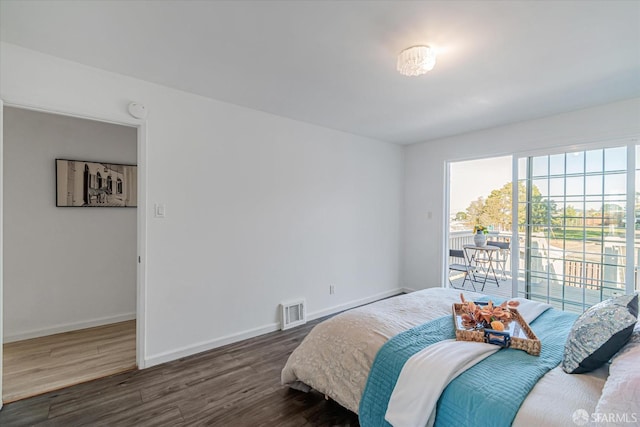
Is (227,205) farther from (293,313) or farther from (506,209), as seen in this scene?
(506,209)

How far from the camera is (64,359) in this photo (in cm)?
263

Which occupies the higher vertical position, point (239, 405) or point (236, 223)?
point (236, 223)

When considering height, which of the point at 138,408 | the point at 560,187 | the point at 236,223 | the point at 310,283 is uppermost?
the point at 560,187

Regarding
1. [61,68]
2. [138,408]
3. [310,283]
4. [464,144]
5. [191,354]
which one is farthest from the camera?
[464,144]

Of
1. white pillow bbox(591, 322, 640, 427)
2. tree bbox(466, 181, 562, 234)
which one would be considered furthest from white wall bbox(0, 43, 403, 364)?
white pillow bbox(591, 322, 640, 427)

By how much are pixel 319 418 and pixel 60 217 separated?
3388 mm

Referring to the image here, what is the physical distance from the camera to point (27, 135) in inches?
120

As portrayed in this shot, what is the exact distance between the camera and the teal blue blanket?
1.23 meters

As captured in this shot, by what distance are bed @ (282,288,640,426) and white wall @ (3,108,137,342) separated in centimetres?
268

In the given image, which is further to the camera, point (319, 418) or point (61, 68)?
point (61, 68)

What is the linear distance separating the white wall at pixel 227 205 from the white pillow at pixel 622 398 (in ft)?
8.99

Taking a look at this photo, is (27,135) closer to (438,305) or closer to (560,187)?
(438,305)

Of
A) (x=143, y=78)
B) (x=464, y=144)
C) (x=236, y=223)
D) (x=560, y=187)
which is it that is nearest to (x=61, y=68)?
(x=143, y=78)

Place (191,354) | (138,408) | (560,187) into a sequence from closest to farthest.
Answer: (138,408)
(191,354)
(560,187)
